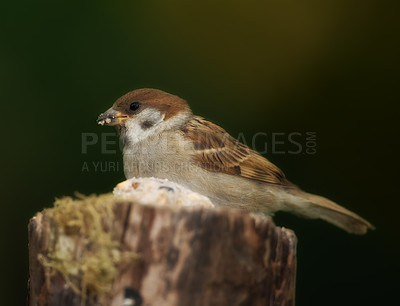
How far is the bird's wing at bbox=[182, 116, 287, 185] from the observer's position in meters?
3.69

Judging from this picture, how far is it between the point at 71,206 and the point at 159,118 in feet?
5.78

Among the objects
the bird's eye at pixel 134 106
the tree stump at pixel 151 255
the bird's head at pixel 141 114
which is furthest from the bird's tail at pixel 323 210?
the tree stump at pixel 151 255

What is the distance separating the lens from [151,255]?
192cm

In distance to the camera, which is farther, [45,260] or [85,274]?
[45,260]

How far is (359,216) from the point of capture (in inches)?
149

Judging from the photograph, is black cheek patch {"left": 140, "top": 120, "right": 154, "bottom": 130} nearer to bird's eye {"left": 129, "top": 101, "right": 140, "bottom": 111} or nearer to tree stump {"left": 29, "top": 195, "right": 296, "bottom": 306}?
bird's eye {"left": 129, "top": 101, "right": 140, "bottom": 111}

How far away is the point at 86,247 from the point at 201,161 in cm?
172

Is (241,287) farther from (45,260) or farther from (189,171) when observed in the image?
(189,171)

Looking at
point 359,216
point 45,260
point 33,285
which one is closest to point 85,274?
point 45,260

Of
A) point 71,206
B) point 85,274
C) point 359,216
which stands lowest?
point 359,216

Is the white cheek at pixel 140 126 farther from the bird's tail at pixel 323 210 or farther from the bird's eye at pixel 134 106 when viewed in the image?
the bird's tail at pixel 323 210

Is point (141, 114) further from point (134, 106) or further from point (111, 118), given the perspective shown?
point (111, 118)

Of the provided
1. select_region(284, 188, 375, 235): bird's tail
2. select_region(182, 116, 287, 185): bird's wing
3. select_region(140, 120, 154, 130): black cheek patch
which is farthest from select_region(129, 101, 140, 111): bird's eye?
select_region(284, 188, 375, 235): bird's tail

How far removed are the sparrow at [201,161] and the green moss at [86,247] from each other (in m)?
Result: 1.44
